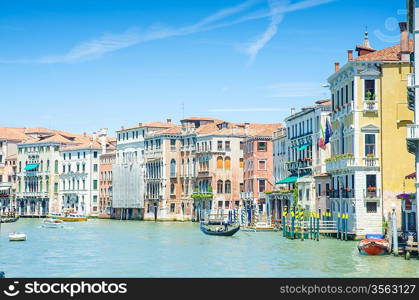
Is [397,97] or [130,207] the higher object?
[397,97]

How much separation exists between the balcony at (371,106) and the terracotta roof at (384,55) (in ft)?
7.12

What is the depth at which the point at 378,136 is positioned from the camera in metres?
43.8

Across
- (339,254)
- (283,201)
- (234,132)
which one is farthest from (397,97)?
(234,132)

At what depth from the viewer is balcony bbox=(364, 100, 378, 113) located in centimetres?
4378

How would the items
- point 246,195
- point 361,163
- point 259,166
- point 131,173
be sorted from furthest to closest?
point 131,173 → point 246,195 → point 259,166 → point 361,163

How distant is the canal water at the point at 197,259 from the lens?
3052 centimetres

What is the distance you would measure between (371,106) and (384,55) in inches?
107

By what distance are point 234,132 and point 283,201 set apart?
20.2 m

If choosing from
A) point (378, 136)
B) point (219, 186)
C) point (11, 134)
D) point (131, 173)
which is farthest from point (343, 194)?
point (11, 134)

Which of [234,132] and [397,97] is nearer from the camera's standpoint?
[397,97]

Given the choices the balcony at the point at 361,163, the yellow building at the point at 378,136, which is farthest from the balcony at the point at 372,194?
the balcony at the point at 361,163

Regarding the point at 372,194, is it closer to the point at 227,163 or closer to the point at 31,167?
the point at 227,163

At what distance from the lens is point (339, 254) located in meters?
36.4

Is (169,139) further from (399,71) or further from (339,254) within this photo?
(339,254)
